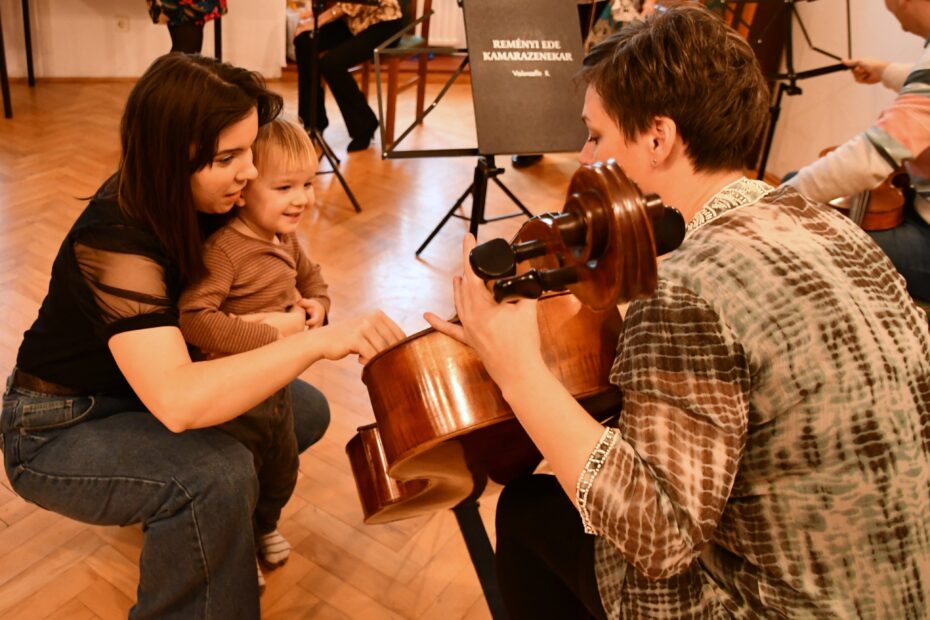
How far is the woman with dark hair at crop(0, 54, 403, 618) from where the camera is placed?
1226 millimetres

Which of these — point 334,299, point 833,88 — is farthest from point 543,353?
point 833,88

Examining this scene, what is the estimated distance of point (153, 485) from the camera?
4.20 feet

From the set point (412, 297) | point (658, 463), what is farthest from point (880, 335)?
point (412, 297)

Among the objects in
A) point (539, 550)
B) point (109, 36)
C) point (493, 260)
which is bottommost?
point (109, 36)

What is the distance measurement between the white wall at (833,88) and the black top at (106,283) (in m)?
3.34

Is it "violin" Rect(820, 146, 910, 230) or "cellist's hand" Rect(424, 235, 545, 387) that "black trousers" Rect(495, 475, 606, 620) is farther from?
"violin" Rect(820, 146, 910, 230)

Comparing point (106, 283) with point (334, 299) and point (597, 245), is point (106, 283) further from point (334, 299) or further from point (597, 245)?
point (334, 299)

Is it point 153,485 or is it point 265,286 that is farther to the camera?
point 265,286

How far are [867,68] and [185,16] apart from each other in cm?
297

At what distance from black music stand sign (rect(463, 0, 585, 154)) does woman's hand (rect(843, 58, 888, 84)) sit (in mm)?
950

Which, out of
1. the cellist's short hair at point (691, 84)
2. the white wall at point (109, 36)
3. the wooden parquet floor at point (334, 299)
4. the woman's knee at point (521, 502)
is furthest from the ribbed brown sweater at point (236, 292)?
the white wall at point (109, 36)

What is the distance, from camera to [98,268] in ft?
4.02

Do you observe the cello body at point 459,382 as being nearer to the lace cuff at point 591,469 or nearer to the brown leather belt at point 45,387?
the lace cuff at point 591,469

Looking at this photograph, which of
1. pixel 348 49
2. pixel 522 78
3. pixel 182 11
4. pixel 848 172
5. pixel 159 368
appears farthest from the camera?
pixel 348 49
